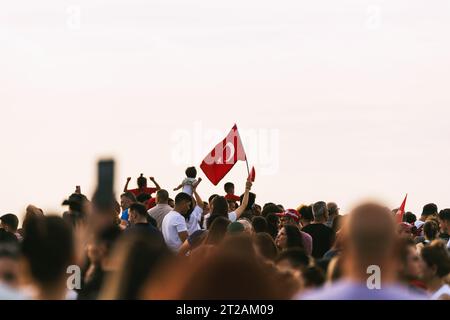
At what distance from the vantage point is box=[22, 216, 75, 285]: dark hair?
6445 millimetres

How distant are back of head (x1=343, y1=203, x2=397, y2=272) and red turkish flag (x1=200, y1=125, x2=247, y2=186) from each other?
16559 millimetres

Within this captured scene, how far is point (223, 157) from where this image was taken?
2292cm

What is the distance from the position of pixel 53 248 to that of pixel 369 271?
1658 mm

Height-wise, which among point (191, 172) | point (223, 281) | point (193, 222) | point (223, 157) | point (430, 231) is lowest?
point (430, 231)

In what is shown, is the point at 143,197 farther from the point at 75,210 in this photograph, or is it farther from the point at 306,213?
the point at 75,210

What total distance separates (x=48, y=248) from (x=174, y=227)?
9.02m

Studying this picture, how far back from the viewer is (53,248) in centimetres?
650

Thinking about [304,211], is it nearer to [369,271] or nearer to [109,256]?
[109,256]

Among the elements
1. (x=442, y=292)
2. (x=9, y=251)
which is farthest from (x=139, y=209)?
(x=9, y=251)

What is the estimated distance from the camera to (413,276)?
9570mm
